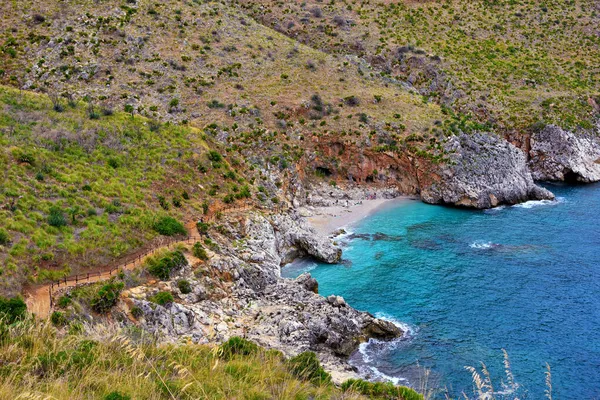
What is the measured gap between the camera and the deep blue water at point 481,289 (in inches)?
1163

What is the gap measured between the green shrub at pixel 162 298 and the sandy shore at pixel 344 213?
24.9 m

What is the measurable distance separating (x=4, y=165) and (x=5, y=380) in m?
28.2

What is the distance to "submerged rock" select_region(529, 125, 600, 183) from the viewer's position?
233 feet

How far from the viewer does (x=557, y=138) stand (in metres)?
71.8

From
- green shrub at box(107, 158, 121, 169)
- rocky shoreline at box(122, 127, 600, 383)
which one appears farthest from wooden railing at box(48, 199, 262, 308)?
green shrub at box(107, 158, 121, 169)

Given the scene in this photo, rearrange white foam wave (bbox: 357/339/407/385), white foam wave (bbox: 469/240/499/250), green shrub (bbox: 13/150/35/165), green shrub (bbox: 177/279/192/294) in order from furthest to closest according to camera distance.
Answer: white foam wave (bbox: 469/240/499/250), green shrub (bbox: 13/150/35/165), green shrub (bbox: 177/279/192/294), white foam wave (bbox: 357/339/407/385)

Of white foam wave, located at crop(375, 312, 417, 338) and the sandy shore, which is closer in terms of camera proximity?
white foam wave, located at crop(375, 312, 417, 338)

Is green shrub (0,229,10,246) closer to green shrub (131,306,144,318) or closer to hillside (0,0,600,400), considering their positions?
hillside (0,0,600,400)

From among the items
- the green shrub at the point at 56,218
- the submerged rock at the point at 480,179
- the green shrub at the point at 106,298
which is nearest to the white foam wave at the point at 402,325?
the green shrub at the point at 106,298

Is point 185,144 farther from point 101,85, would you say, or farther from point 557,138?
point 557,138

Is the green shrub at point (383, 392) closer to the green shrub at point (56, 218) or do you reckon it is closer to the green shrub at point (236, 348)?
the green shrub at point (236, 348)

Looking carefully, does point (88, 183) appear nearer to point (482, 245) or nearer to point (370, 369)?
point (370, 369)

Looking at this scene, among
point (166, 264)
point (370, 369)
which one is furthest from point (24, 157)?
point (370, 369)

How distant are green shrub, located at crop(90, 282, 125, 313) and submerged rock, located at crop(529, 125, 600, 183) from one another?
2624 inches
